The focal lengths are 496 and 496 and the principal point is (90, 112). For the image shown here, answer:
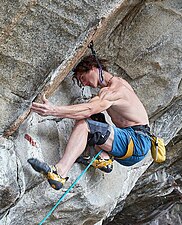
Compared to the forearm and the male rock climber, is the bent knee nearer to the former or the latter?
the male rock climber

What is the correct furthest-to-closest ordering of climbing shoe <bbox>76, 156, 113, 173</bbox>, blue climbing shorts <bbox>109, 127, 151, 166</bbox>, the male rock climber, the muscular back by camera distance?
climbing shoe <bbox>76, 156, 113, 173</bbox> → blue climbing shorts <bbox>109, 127, 151, 166</bbox> → the muscular back → the male rock climber

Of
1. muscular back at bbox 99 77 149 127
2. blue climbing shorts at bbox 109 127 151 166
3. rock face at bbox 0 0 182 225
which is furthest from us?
blue climbing shorts at bbox 109 127 151 166

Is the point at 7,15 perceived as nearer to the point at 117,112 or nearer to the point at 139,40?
the point at 117,112

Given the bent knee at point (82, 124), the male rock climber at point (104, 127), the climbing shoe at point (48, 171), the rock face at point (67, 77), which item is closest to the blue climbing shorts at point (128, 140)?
the male rock climber at point (104, 127)

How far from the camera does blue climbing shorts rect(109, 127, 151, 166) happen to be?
5.45 m

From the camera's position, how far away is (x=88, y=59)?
18.0ft

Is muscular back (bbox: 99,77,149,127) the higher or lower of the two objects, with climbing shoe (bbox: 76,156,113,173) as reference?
higher

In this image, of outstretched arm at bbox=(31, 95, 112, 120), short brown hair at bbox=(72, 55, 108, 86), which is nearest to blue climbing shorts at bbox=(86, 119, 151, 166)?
outstretched arm at bbox=(31, 95, 112, 120)

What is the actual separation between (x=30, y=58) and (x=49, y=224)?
2475 mm

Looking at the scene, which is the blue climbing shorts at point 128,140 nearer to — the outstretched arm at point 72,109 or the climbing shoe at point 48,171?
the outstretched arm at point 72,109

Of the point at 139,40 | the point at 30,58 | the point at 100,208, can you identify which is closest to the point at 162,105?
the point at 139,40

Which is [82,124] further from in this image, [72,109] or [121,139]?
[121,139]

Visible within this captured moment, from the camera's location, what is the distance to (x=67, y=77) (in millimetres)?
5711

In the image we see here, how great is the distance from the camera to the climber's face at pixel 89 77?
5473mm
